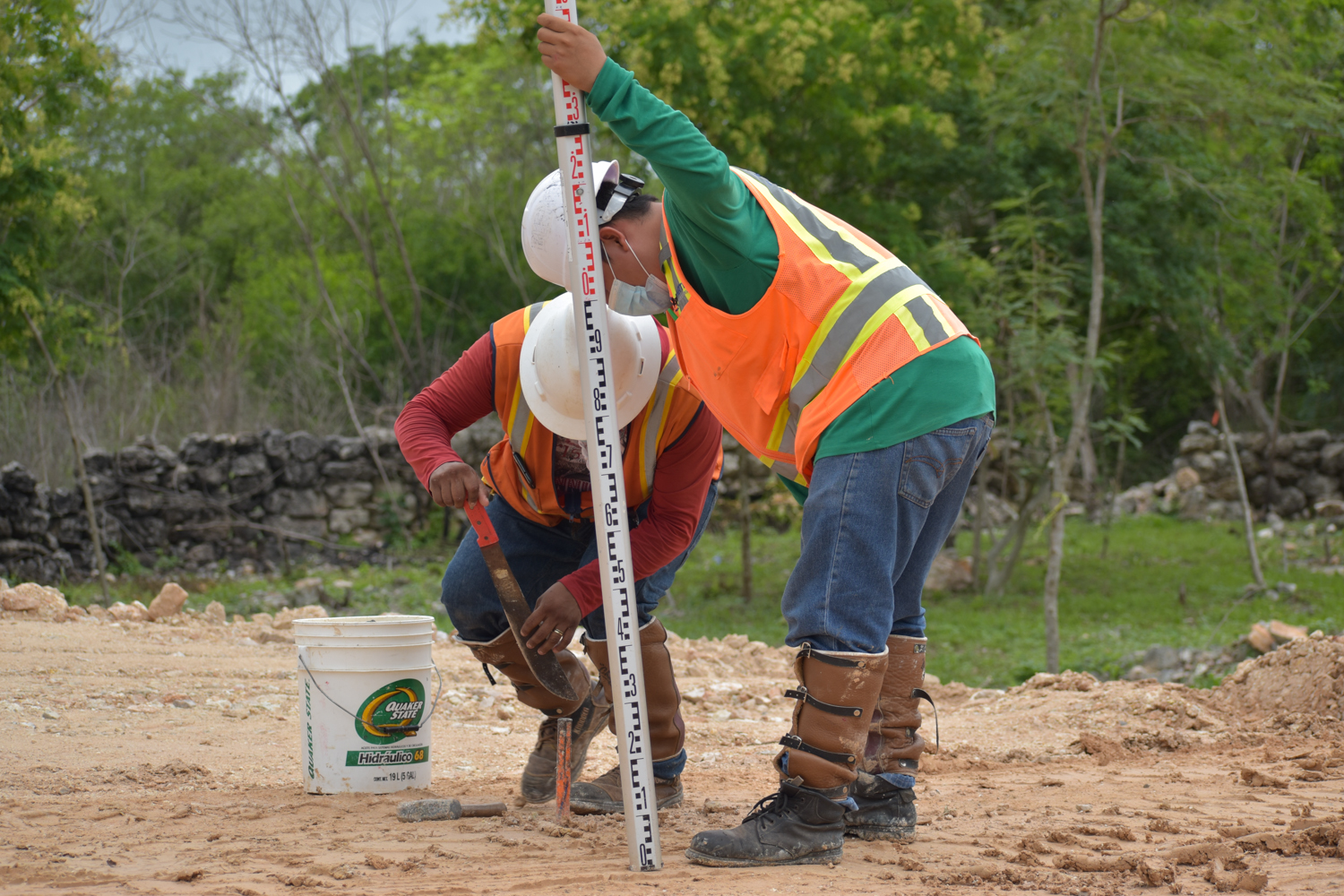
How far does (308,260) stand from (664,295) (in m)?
24.3

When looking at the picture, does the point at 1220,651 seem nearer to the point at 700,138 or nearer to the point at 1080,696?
the point at 1080,696

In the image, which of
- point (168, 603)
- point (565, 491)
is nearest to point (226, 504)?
point (168, 603)

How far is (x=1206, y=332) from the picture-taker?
40.7ft

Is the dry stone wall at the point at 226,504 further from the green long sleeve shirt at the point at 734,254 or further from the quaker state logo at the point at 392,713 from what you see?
the green long sleeve shirt at the point at 734,254

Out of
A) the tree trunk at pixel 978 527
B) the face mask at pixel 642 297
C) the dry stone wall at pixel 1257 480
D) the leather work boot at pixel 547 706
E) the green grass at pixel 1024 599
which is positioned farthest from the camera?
the dry stone wall at pixel 1257 480

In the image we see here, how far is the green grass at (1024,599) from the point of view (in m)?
8.96

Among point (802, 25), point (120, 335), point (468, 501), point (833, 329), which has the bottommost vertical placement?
point (468, 501)

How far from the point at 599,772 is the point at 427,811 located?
3.34 feet

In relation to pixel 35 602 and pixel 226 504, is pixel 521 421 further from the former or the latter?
pixel 226 504

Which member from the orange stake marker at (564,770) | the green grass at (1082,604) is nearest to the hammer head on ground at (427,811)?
the orange stake marker at (564,770)

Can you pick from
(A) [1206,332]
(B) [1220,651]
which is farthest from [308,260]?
(B) [1220,651]

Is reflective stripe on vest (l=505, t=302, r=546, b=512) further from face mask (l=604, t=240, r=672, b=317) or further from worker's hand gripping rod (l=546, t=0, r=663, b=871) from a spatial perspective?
worker's hand gripping rod (l=546, t=0, r=663, b=871)

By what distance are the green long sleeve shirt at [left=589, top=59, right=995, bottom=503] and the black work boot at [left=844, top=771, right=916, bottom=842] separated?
103 cm

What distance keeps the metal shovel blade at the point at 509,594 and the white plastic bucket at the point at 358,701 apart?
0.57 metres
